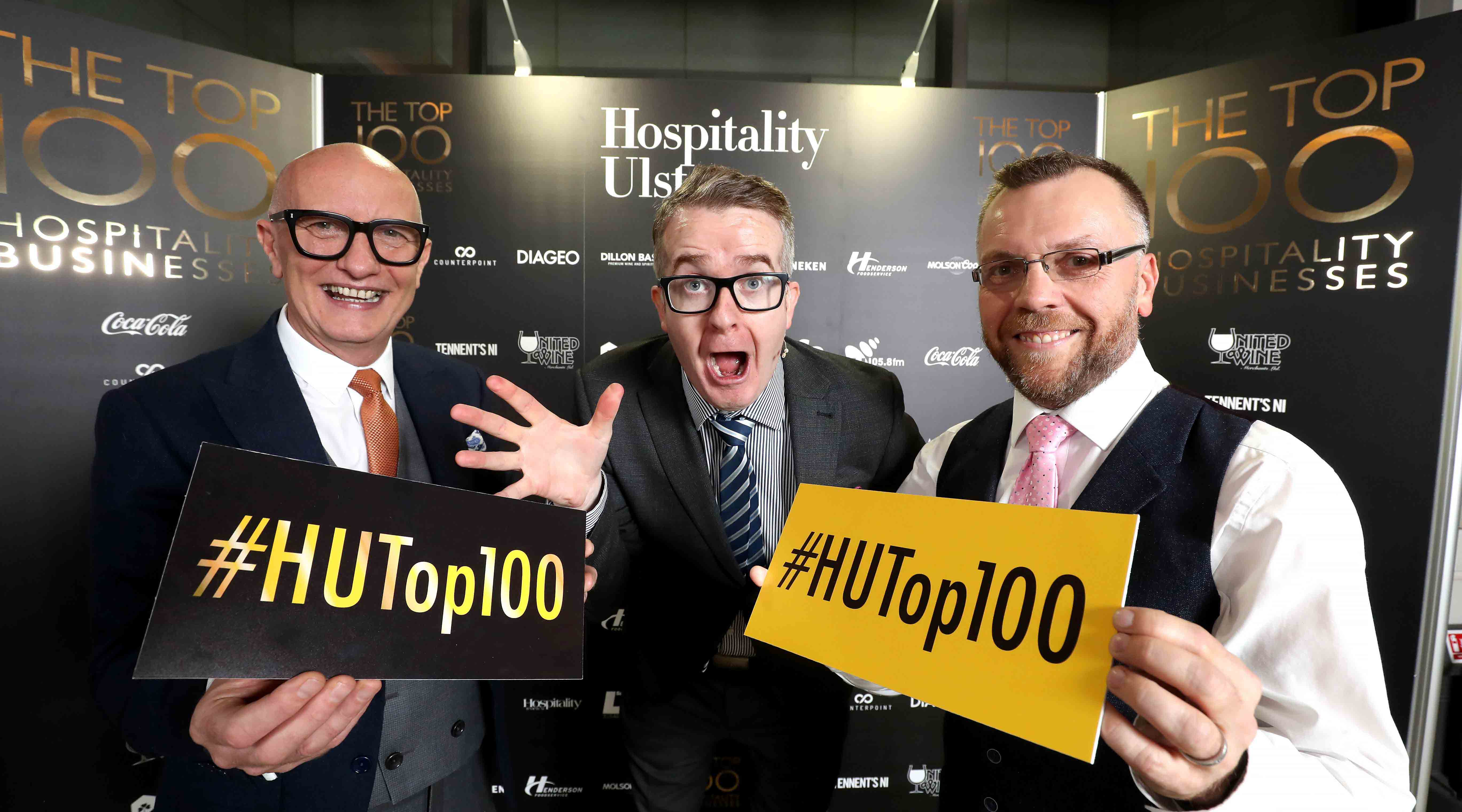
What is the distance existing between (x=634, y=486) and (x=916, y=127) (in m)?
2.80

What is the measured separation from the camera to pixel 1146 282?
1408mm

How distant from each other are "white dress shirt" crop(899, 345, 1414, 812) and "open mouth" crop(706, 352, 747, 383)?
112 cm

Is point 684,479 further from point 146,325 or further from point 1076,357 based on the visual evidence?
point 146,325

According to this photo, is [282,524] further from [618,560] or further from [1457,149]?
[1457,149]

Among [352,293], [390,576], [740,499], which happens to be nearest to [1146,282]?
[740,499]

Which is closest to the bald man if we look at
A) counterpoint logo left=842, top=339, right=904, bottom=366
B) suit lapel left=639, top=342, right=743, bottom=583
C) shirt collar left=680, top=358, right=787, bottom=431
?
suit lapel left=639, top=342, right=743, bottom=583

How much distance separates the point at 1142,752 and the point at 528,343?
10.9 feet

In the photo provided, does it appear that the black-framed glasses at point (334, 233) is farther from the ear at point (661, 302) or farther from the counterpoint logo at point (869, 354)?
the counterpoint logo at point (869, 354)

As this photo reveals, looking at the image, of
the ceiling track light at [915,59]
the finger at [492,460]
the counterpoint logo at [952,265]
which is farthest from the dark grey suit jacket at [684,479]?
the ceiling track light at [915,59]

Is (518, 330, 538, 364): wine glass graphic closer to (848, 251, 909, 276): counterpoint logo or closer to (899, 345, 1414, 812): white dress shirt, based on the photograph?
(848, 251, 909, 276): counterpoint logo

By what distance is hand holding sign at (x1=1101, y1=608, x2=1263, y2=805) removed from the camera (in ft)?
2.66

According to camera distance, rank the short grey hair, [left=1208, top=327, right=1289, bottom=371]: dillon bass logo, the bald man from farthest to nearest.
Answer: [left=1208, top=327, right=1289, bottom=371]: dillon bass logo, the short grey hair, the bald man

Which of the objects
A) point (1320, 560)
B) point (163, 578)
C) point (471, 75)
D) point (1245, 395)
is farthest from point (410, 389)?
point (1245, 395)

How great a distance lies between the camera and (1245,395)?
124 inches
